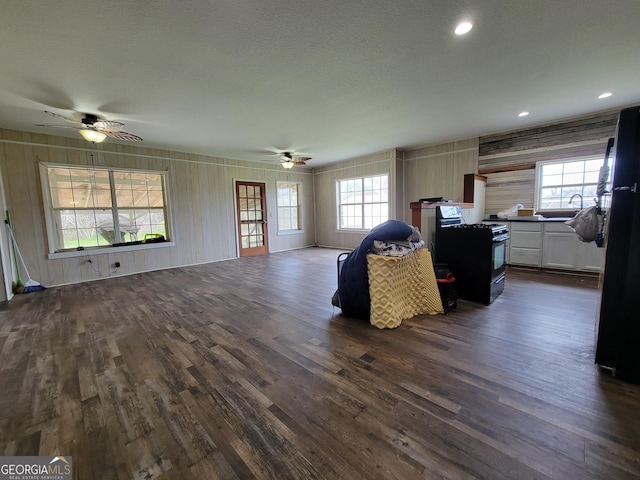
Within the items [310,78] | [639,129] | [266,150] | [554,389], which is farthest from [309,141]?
[554,389]

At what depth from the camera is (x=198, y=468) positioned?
127 cm

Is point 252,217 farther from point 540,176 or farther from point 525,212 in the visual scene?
point 540,176

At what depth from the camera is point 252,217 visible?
25.4 feet

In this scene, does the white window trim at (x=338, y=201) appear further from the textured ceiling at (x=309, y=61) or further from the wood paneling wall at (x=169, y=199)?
the textured ceiling at (x=309, y=61)

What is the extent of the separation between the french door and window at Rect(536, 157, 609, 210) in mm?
6566

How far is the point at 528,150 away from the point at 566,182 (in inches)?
34.6

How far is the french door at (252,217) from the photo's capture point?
747 cm

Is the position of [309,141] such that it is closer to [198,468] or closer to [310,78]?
[310,78]

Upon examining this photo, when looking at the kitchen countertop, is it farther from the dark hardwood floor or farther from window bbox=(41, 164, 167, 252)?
window bbox=(41, 164, 167, 252)

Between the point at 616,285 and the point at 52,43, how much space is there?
4774 millimetres

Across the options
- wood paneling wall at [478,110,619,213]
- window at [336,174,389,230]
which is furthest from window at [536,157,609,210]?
window at [336,174,389,230]

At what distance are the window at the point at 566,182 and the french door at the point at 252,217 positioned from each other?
21.5 ft

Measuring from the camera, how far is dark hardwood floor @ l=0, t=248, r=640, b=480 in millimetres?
1290

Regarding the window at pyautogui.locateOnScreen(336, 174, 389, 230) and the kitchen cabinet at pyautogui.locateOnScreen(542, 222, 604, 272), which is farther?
the window at pyautogui.locateOnScreen(336, 174, 389, 230)
